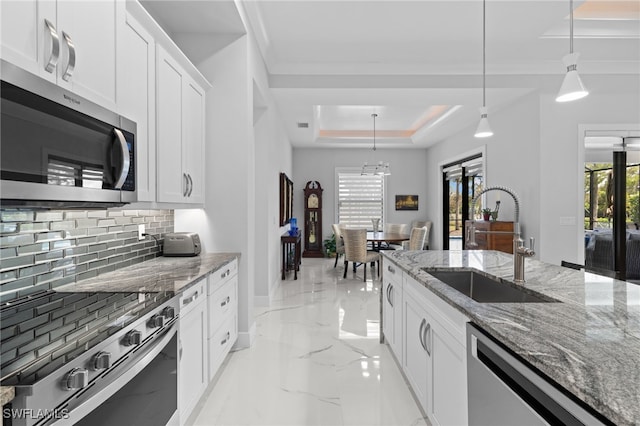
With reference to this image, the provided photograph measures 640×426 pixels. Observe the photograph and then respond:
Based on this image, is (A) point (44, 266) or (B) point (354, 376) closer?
(A) point (44, 266)

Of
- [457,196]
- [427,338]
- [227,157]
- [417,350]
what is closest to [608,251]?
[457,196]

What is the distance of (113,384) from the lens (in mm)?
1116

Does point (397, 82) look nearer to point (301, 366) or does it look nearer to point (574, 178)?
point (574, 178)

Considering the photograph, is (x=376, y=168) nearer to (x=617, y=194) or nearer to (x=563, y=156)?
(x=563, y=156)

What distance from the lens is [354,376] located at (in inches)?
100.0

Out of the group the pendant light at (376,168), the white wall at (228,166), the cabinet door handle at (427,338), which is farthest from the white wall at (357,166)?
the cabinet door handle at (427,338)

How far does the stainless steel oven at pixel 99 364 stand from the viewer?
0.83 metres

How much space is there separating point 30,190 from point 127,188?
58 centimetres

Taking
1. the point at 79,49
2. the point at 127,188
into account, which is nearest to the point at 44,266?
the point at 127,188

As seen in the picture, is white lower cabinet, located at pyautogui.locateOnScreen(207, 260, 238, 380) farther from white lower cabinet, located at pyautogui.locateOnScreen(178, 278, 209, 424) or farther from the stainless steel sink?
the stainless steel sink

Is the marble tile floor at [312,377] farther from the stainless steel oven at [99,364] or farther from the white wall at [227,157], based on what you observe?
the stainless steel oven at [99,364]

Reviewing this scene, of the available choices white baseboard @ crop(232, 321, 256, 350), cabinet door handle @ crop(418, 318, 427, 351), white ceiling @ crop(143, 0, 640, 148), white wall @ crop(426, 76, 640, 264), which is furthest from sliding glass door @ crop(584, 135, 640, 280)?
white baseboard @ crop(232, 321, 256, 350)

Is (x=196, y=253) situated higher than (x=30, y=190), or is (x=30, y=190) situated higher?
(x=30, y=190)

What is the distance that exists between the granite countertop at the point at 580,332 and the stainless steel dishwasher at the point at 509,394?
0.04 m
